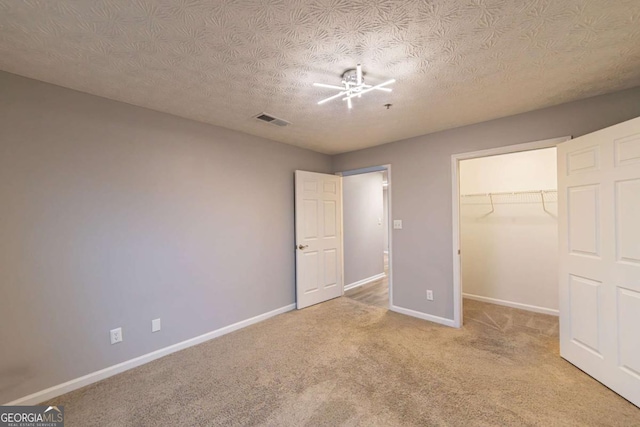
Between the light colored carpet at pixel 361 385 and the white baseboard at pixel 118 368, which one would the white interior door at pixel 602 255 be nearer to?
the light colored carpet at pixel 361 385

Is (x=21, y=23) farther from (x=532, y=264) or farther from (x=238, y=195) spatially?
(x=532, y=264)

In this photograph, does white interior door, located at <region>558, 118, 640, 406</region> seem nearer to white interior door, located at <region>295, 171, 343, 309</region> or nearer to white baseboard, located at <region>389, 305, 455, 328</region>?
white baseboard, located at <region>389, 305, 455, 328</region>

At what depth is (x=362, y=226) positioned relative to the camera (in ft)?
17.1

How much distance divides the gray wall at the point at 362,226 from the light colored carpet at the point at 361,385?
2000mm

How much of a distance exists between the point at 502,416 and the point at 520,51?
2359 millimetres

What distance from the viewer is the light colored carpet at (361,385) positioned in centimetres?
174

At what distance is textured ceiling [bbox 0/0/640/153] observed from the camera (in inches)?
52.3

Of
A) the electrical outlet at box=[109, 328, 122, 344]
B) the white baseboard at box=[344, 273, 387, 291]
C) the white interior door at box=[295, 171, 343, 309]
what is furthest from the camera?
the white baseboard at box=[344, 273, 387, 291]

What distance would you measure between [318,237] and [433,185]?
1786mm

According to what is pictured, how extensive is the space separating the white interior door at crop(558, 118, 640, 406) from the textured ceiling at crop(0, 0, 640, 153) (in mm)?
610

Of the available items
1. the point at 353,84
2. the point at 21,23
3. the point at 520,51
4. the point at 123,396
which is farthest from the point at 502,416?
the point at 21,23

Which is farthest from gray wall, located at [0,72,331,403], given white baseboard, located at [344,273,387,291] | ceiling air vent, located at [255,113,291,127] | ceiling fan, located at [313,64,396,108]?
white baseboard, located at [344,273,387,291]

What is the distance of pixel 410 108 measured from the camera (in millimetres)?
2551

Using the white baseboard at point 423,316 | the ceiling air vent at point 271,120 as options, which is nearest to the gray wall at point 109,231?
the ceiling air vent at point 271,120
